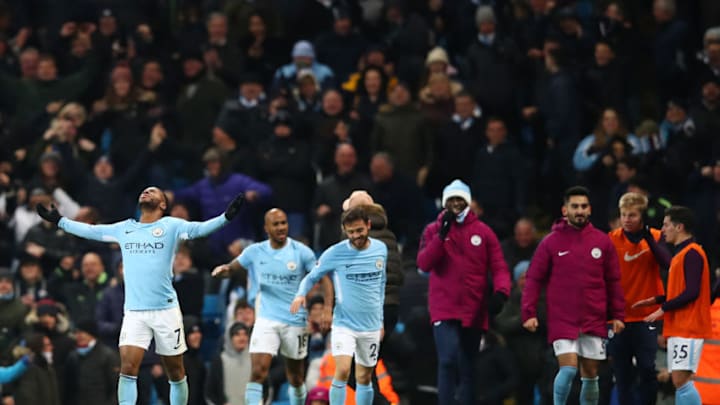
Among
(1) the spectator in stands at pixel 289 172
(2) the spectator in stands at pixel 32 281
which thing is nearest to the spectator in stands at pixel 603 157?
(1) the spectator in stands at pixel 289 172

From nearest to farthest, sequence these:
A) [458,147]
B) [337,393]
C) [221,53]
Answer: [337,393], [458,147], [221,53]

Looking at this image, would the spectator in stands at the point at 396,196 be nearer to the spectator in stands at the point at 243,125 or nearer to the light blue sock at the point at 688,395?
the spectator in stands at the point at 243,125

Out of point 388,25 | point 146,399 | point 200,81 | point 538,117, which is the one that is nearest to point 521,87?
point 538,117

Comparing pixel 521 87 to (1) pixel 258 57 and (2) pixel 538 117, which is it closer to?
(2) pixel 538 117

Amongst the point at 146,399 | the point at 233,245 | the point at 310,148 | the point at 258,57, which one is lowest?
the point at 146,399

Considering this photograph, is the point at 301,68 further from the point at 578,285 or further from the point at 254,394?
the point at 578,285

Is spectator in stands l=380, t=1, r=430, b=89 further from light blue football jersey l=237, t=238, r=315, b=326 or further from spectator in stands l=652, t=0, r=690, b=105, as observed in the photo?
light blue football jersey l=237, t=238, r=315, b=326

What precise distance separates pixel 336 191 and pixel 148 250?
5791 millimetres

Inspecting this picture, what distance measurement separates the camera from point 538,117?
23875 millimetres

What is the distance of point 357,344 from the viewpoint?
17172 mm

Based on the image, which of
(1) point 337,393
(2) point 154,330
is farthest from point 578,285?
(2) point 154,330

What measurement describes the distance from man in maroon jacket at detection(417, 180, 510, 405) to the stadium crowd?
1.66 metres

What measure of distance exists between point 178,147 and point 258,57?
2.21m

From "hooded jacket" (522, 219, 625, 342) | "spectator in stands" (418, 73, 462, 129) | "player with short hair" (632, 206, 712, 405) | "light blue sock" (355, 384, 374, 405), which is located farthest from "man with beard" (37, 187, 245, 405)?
"spectator in stands" (418, 73, 462, 129)
